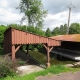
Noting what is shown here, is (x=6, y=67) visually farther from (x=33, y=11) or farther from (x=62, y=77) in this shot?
(x=33, y=11)

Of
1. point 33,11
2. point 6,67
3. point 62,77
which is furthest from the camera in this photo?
point 33,11

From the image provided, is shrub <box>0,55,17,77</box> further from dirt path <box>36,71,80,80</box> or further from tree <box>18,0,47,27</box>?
tree <box>18,0,47,27</box>

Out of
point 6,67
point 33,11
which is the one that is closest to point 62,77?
point 6,67

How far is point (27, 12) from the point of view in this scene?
1591 inches

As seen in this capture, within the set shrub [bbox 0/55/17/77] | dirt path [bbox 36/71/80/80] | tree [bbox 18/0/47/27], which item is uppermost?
tree [bbox 18/0/47/27]

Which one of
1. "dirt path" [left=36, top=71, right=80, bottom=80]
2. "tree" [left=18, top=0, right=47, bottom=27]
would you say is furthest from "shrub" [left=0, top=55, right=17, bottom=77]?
"tree" [left=18, top=0, right=47, bottom=27]

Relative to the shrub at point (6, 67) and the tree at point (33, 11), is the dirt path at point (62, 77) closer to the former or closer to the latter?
the shrub at point (6, 67)

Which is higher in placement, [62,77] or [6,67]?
[6,67]

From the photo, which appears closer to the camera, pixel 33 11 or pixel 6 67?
pixel 6 67

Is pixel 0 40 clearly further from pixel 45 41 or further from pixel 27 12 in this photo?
pixel 45 41

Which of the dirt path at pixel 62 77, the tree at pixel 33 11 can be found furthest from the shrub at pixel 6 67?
the tree at pixel 33 11

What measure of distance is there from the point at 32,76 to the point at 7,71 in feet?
6.46

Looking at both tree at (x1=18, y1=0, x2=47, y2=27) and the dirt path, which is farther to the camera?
tree at (x1=18, y1=0, x2=47, y2=27)

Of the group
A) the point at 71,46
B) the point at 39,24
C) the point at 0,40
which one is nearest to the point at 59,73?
the point at 71,46
